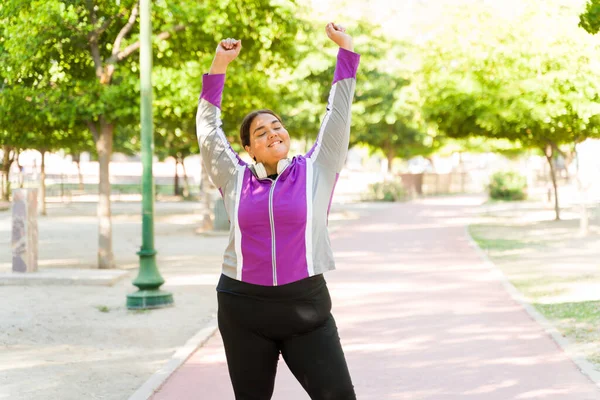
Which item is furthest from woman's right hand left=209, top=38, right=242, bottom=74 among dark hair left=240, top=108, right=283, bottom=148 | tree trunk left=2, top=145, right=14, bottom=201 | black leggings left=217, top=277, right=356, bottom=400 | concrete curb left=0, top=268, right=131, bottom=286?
tree trunk left=2, top=145, right=14, bottom=201

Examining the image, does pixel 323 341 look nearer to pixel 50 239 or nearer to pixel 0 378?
pixel 0 378

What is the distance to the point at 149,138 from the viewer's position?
1079 cm

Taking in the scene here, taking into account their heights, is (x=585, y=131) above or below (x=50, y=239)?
above

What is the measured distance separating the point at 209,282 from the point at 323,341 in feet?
32.5

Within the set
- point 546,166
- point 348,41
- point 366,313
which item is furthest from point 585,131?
point 546,166

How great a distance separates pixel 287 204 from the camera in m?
3.31

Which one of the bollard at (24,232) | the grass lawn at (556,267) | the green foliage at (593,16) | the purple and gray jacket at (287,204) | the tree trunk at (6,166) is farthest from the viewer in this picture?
the tree trunk at (6,166)

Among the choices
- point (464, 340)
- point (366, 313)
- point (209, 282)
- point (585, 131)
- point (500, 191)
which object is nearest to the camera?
point (464, 340)

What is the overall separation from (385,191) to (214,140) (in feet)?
136

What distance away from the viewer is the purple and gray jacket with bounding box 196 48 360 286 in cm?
332

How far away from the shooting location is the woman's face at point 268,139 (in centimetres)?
349

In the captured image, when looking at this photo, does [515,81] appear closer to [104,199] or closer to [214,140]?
[104,199]

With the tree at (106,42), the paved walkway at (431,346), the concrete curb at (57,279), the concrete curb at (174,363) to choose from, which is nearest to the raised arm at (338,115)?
the paved walkway at (431,346)

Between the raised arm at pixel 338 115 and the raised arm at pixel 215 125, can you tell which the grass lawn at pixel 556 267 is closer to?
the raised arm at pixel 338 115
